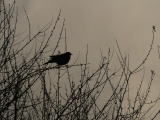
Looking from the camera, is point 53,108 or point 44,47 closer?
point 44,47

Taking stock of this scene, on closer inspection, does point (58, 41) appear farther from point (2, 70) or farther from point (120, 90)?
point (120, 90)

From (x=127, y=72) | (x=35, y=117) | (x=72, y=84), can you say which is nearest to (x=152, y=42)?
(x=127, y=72)

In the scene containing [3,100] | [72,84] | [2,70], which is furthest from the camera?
[72,84]

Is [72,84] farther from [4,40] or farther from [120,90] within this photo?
[4,40]

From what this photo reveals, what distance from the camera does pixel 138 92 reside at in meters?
6.68

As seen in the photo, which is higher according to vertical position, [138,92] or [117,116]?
[138,92]

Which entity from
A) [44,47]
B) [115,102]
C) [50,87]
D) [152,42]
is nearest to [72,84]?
[50,87]

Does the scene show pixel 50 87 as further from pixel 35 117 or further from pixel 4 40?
pixel 4 40

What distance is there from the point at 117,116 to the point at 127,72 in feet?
3.49

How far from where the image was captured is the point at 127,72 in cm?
657

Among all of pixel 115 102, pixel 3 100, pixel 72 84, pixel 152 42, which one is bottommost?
pixel 3 100

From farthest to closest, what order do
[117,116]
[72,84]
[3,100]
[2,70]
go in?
[72,84]
[117,116]
[2,70]
[3,100]

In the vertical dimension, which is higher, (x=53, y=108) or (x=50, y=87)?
(x=50, y=87)

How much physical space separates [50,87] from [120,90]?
139 cm
